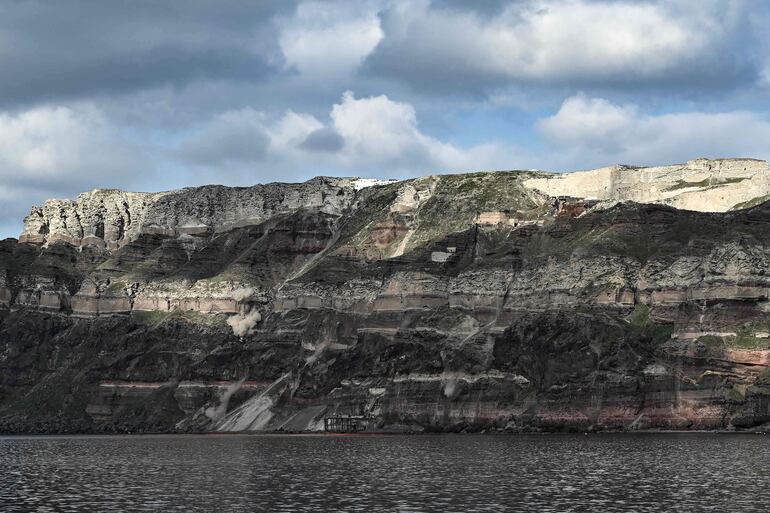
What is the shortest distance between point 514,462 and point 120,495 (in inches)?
2423

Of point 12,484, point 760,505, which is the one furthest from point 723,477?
point 12,484

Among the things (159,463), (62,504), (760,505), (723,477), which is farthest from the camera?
(159,463)

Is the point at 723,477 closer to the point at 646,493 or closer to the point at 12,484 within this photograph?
the point at 646,493

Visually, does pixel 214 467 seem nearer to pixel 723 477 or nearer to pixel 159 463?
pixel 159 463

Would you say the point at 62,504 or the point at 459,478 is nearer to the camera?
the point at 62,504

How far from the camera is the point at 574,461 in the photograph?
6777 inches

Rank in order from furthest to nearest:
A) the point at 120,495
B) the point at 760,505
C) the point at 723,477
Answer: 1. the point at 723,477
2. the point at 120,495
3. the point at 760,505

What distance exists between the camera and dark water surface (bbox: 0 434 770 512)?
388 feet

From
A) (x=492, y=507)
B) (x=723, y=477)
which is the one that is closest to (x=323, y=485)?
(x=492, y=507)

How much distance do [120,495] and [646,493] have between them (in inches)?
2132

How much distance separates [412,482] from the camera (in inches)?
5566

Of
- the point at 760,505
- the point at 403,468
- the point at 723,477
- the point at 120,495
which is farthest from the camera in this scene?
the point at 403,468

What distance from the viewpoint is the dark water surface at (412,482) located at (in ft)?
388

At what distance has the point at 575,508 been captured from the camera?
4483 inches
